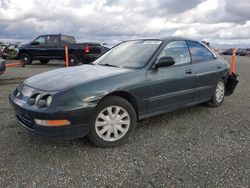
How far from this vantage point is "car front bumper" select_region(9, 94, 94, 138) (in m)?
2.99

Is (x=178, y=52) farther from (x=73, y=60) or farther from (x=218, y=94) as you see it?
Answer: (x=73, y=60)

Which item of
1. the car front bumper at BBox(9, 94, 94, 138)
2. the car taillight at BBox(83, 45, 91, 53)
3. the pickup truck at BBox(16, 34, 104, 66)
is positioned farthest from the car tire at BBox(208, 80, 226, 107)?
the car taillight at BBox(83, 45, 91, 53)

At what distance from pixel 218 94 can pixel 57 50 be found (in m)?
11.0

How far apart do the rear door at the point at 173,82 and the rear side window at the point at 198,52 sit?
15 centimetres

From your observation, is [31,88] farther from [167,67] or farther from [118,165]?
[167,67]

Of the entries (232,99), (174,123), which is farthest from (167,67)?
(232,99)

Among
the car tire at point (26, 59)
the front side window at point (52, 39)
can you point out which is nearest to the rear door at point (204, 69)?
the front side window at point (52, 39)

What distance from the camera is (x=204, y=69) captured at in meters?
4.81

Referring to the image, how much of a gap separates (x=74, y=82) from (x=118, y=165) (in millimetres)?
1147

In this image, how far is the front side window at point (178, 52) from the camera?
167 inches

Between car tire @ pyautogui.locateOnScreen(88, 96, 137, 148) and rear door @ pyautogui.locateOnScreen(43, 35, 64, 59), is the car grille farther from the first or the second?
rear door @ pyautogui.locateOnScreen(43, 35, 64, 59)

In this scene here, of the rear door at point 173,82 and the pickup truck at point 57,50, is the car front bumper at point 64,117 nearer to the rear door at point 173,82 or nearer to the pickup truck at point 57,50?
the rear door at point 173,82

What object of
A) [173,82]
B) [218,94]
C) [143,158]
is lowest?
[143,158]

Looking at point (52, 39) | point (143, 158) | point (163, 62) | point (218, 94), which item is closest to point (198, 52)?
point (218, 94)
